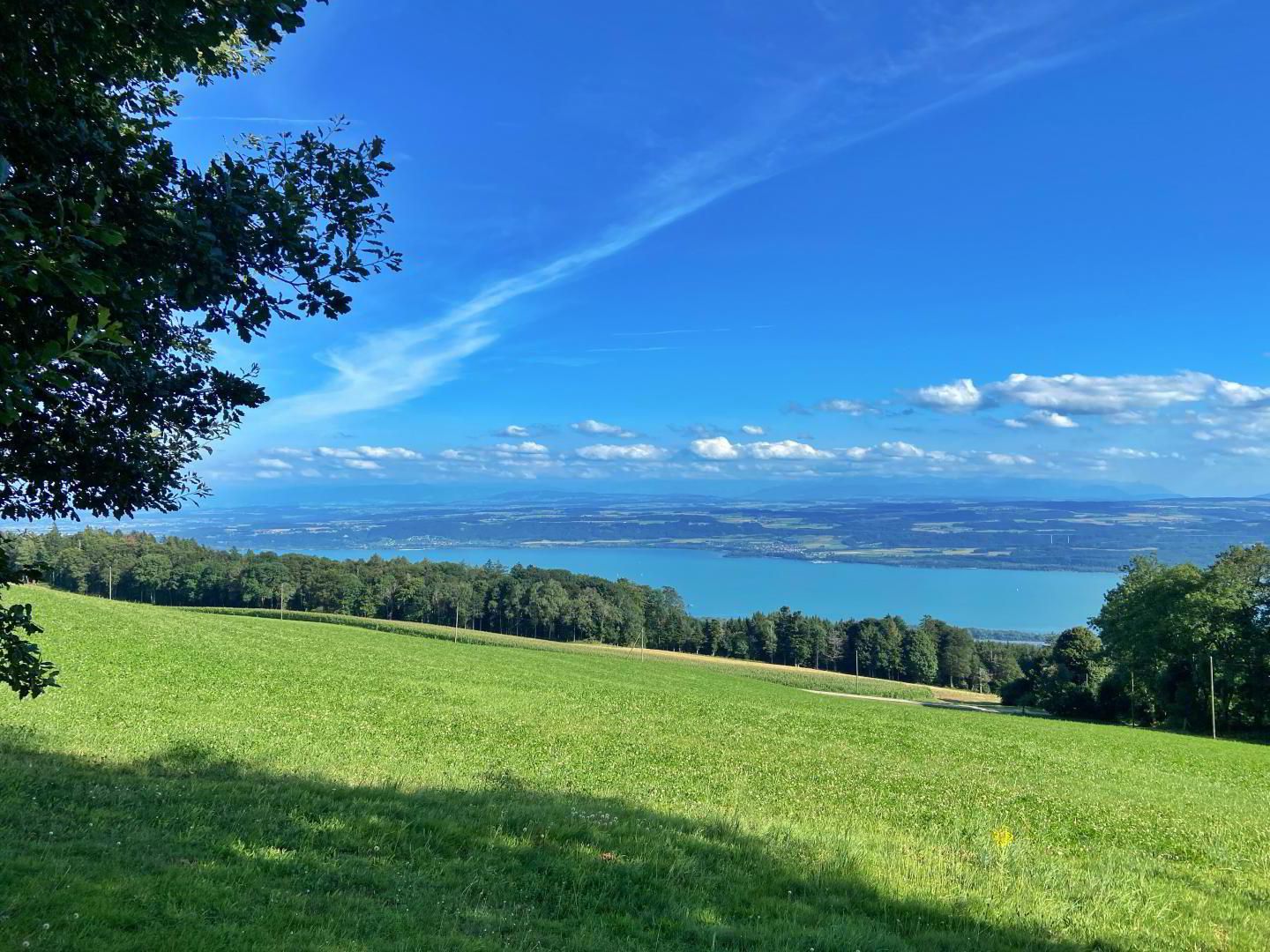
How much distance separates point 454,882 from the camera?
606 cm

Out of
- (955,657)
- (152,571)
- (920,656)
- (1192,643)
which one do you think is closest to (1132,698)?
(1192,643)

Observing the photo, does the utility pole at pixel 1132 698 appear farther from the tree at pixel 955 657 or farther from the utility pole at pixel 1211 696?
the tree at pixel 955 657

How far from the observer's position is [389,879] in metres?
5.95

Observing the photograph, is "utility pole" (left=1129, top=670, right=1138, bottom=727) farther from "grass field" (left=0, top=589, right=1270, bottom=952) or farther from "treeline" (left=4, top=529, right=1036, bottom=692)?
"treeline" (left=4, top=529, right=1036, bottom=692)

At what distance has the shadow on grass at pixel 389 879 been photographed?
15.7 feet

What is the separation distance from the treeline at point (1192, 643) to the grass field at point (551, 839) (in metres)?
30.0

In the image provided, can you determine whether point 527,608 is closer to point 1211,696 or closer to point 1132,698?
point 1132,698

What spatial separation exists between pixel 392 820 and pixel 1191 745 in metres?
37.2

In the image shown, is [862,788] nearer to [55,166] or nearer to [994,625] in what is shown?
[55,166]

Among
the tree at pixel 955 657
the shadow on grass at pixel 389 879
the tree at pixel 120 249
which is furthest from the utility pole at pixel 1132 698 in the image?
the tree at pixel 120 249

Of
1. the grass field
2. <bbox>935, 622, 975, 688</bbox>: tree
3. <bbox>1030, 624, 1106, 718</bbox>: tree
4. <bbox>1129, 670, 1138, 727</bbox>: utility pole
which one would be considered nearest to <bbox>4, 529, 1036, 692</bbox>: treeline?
<bbox>935, 622, 975, 688</bbox>: tree

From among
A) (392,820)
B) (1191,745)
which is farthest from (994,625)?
(392,820)

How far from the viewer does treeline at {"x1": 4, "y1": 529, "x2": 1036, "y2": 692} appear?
323 feet

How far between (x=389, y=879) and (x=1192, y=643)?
54.7 meters
